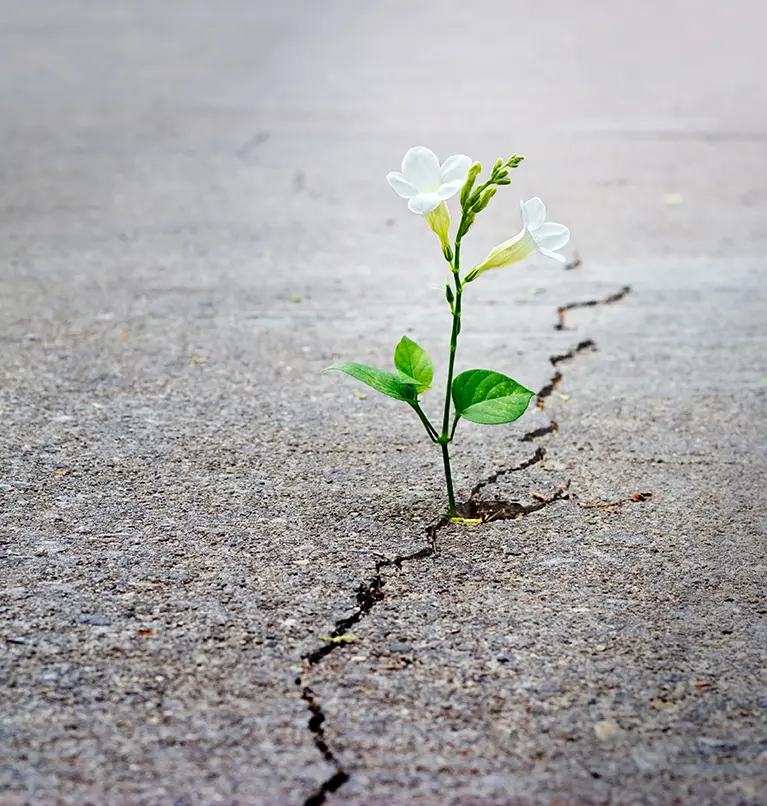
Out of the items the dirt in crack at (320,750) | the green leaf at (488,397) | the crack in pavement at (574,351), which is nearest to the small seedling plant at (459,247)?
the green leaf at (488,397)

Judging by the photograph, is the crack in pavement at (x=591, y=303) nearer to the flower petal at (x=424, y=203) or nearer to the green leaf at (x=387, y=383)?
the green leaf at (x=387, y=383)

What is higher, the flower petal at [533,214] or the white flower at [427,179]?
the white flower at [427,179]

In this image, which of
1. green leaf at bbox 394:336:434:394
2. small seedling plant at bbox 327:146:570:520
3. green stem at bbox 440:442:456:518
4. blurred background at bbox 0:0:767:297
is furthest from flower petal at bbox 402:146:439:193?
blurred background at bbox 0:0:767:297

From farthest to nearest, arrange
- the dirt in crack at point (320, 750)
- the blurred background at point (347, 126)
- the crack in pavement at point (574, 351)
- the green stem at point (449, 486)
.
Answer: the blurred background at point (347, 126) → the crack in pavement at point (574, 351) → the green stem at point (449, 486) → the dirt in crack at point (320, 750)

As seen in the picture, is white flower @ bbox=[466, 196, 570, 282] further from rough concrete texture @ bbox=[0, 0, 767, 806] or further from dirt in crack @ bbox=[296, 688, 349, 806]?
dirt in crack @ bbox=[296, 688, 349, 806]

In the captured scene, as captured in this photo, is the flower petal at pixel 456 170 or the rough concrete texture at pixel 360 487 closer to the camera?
the rough concrete texture at pixel 360 487

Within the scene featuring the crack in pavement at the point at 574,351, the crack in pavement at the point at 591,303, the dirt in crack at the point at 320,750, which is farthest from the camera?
the crack in pavement at the point at 591,303

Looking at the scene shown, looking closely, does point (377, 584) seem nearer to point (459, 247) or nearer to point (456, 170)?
point (459, 247)
